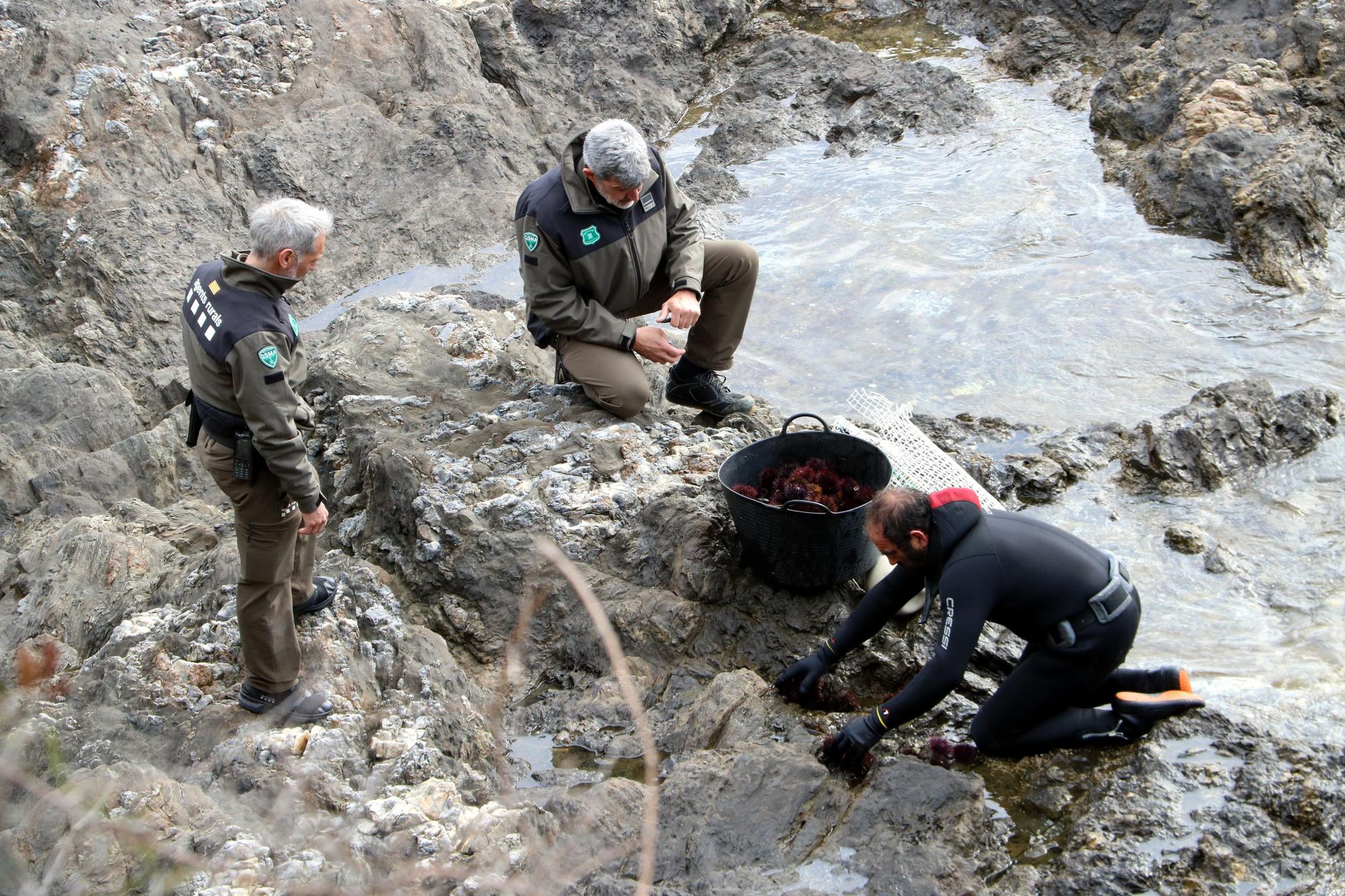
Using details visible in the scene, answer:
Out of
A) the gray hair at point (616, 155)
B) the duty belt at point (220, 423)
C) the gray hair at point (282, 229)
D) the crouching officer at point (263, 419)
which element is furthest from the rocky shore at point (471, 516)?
the gray hair at point (282, 229)

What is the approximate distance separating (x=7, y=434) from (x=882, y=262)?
5.37 m

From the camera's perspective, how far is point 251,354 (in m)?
3.09

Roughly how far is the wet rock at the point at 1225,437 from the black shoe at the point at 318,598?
12.1 ft

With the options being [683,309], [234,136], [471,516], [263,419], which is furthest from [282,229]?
[234,136]

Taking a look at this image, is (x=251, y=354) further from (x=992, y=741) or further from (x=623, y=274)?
(x=992, y=741)

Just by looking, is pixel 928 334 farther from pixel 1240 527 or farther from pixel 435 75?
pixel 435 75

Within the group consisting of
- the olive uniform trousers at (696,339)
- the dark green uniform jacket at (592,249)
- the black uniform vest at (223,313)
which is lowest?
the olive uniform trousers at (696,339)

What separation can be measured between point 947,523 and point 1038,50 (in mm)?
7503

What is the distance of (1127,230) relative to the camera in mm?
7129

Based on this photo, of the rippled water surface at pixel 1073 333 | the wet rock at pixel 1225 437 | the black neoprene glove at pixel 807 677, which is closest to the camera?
the black neoprene glove at pixel 807 677

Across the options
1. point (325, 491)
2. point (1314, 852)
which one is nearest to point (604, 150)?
point (325, 491)

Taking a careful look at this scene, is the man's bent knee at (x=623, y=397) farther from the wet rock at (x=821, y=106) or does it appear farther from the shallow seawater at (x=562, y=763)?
the wet rock at (x=821, y=106)

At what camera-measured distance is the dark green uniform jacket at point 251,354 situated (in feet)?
10.2

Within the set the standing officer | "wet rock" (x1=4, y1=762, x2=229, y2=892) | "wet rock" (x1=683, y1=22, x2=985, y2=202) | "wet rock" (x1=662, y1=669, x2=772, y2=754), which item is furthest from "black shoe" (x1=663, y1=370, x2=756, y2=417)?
"wet rock" (x1=683, y1=22, x2=985, y2=202)
